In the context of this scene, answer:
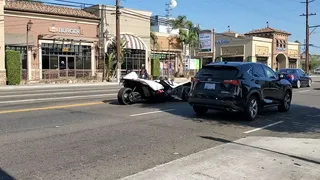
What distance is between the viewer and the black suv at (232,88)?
10.4 meters

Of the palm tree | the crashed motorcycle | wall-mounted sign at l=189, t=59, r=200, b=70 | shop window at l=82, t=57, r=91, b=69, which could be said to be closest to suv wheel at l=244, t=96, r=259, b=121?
the crashed motorcycle

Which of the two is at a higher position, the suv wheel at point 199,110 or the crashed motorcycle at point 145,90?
the crashed motorcycle at point 145,90

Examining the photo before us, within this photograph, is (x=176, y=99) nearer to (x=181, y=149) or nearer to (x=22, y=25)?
(x=181, y=149)

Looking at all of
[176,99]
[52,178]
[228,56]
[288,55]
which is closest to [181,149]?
[52,178]

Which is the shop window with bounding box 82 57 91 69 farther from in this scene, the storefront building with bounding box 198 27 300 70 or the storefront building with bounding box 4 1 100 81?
the storefront building with bounding box 198 27 300 70

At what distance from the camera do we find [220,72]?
1080cm

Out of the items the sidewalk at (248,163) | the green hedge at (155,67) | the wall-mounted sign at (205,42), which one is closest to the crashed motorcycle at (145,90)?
the sidewalk at (248,163)

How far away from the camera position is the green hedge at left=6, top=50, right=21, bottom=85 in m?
31.0

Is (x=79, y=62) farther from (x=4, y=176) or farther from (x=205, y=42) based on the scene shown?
(x=4, y=176)

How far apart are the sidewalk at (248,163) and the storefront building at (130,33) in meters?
34.3

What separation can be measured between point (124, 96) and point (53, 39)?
2376 cm

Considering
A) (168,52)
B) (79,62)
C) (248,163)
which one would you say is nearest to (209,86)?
(248,163)

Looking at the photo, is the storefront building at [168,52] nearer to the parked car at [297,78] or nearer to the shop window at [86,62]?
the shop window at [86,62]

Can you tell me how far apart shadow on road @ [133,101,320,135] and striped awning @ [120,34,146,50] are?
2867 centimetres
